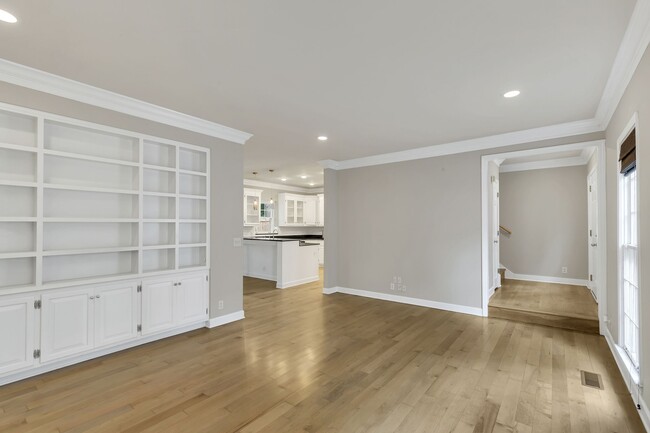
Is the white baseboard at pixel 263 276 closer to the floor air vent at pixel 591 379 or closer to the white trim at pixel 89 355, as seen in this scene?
the white trim at pixel 89 355

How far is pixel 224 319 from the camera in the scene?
434 centimetres

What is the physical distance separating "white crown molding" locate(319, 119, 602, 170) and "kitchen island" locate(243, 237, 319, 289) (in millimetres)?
2042

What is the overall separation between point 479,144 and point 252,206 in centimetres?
647

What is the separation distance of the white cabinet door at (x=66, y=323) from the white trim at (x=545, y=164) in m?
7.94

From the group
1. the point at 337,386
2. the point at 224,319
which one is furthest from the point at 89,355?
the point at 337,386

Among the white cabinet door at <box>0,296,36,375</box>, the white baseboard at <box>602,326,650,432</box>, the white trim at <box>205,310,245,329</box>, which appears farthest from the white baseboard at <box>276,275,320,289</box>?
the white baseboard at <box>602,326,650,432</box>

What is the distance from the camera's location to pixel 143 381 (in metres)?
2.78

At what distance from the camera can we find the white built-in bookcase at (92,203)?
281cm

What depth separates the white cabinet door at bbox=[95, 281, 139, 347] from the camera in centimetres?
317

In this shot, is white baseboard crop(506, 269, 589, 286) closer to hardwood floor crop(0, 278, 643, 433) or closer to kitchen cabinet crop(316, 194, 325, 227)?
hardwood floor crop(0, 278, 643, 433)

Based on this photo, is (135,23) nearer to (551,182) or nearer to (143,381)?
(143,381)

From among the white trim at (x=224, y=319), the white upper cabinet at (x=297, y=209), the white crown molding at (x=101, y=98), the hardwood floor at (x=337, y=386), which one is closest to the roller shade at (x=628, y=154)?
the hardwood floor at (x=337, y=386)

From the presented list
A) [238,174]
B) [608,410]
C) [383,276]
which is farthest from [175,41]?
[383,276]

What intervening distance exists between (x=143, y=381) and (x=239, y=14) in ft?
9.87
